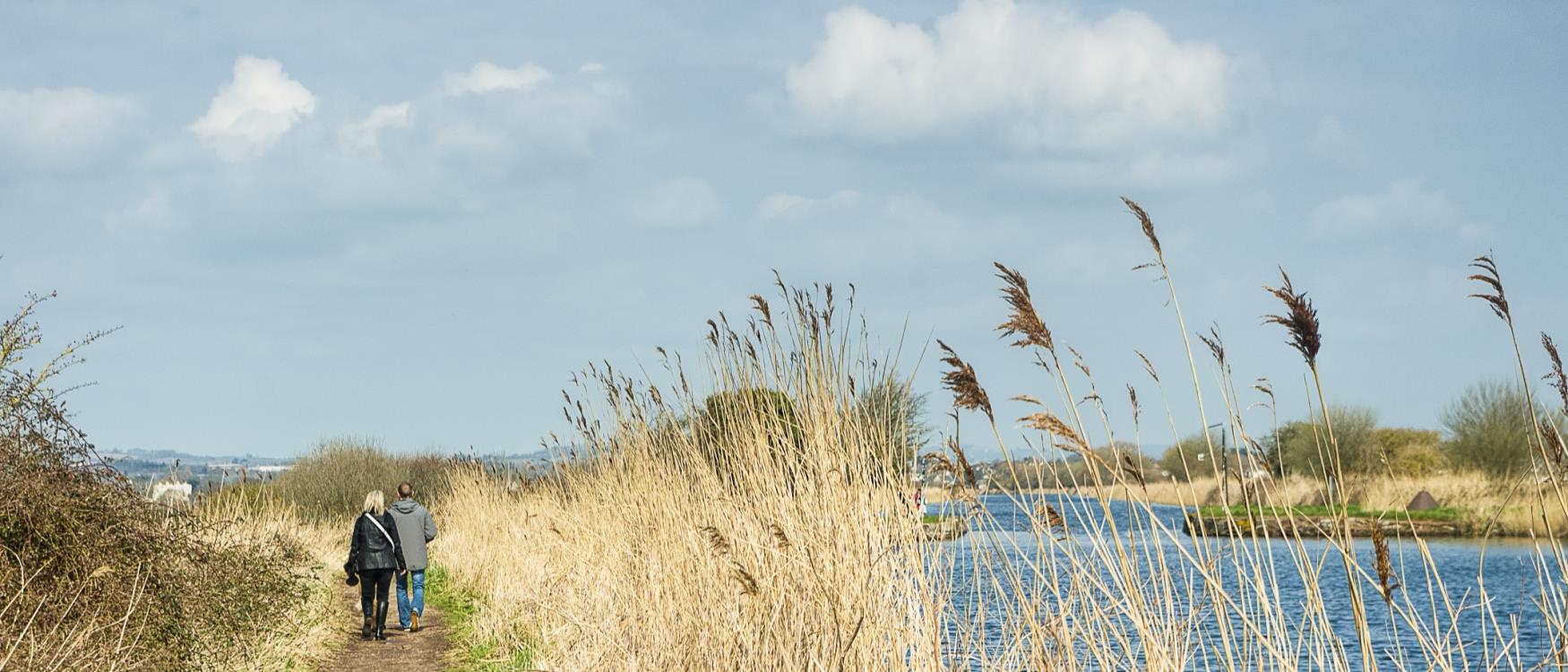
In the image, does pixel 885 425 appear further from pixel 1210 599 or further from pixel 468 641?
pixel 468 641

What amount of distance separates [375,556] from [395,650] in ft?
2.84

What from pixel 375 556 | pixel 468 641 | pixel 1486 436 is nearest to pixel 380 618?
pixel 375 556

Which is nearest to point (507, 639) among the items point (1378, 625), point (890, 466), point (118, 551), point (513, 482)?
point (118, 551)

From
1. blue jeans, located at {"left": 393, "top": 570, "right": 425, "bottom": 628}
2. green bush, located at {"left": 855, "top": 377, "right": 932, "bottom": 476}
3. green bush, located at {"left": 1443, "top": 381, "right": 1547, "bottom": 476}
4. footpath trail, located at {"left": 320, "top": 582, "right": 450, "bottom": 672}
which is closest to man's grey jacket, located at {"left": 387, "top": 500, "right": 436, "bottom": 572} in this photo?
blue jeans, located at {"left": 393, "top": 570, "right": 425, "bottom": 628}

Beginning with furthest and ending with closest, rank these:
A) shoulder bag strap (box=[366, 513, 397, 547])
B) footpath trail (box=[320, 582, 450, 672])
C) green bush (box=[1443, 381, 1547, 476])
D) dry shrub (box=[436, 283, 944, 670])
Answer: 1. green bush (box=[1443, 381, 1547, 476])
2. shoulder bag strap (box=[366, 513, 397, 547])
3. footpath trail (box=[320, 582, 450, 672])
4. dry shrub (box=[436, 283, 944, 670])

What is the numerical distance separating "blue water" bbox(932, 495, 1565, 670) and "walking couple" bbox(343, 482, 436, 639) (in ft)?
17.0

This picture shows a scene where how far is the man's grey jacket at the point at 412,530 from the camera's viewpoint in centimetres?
1205

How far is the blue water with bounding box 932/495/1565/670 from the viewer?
3.28m

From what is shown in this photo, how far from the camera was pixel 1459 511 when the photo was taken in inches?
1268

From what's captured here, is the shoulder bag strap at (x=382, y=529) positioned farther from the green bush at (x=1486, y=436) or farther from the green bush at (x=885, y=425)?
the green bush at (x=1486, y=436)

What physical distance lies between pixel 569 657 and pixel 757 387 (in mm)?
2387

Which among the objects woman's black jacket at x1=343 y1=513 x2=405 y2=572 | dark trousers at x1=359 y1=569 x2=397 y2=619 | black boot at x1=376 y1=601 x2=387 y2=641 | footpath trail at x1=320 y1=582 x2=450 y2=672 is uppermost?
woman's black jacket at x1=343 y1=513 x2=405 y2=572

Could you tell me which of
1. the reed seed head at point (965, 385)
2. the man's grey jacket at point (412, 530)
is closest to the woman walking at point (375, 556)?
the man's grey jacket at point (412, 530)

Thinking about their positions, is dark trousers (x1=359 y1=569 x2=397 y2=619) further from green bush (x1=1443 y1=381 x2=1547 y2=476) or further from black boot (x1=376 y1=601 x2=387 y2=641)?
green bush (x1=1443 y1=381 x2=1547 y2=476)
